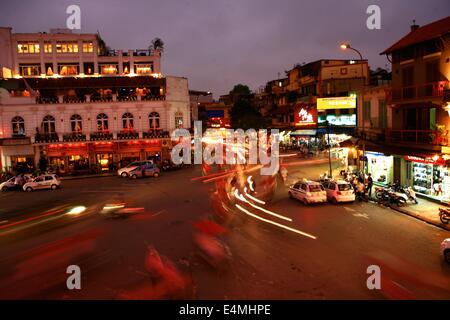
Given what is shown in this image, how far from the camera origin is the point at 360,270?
12.2 metres

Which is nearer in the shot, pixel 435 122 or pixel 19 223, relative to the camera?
pixel 19 223

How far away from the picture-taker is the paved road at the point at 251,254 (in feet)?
36.2

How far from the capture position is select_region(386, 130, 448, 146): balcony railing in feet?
70.0

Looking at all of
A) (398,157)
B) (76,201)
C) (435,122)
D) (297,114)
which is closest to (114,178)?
(76,201)

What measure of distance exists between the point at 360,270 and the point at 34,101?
45.6 m

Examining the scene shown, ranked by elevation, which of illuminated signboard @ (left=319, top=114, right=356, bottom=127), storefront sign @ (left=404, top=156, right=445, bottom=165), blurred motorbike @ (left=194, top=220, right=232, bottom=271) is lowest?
blurred motorbike @ (left=194, top=220, right=232, bottom=271)

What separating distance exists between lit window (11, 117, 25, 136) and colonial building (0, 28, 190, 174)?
0.08 m

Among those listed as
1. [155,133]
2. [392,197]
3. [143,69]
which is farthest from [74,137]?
[392,197]

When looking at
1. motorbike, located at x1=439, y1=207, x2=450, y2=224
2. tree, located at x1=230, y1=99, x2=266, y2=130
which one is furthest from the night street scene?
tree, located at x1=230, y1=99, x2=266, y2=130

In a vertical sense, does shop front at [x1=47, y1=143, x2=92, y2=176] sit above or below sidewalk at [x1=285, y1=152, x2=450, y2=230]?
above

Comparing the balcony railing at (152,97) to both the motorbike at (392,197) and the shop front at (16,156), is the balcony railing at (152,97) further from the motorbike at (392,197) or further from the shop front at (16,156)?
the motorbike at (392,197)

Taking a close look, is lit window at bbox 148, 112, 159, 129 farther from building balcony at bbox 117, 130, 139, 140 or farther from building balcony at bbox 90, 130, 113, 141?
building balcony at bbox 90, 130, 113, 141

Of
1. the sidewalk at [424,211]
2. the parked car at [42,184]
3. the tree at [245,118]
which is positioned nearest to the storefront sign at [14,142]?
the parked car at [42,184]

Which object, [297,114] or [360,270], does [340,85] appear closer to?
[297,114]
